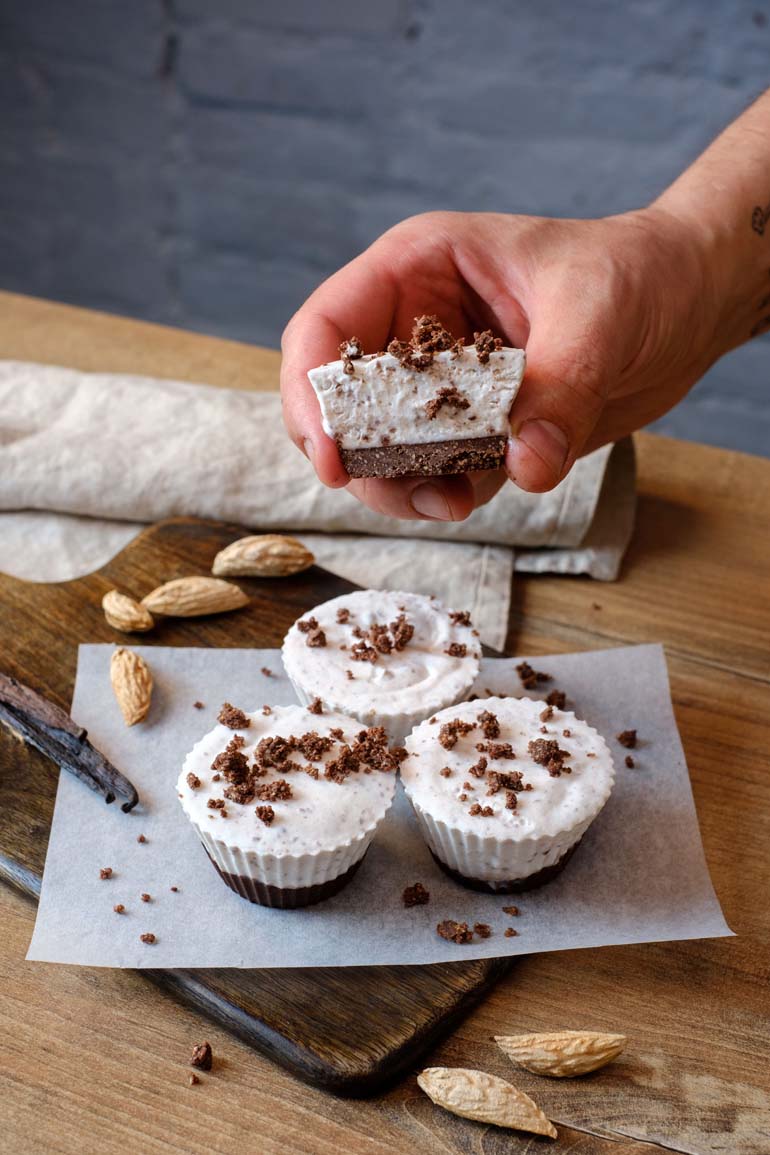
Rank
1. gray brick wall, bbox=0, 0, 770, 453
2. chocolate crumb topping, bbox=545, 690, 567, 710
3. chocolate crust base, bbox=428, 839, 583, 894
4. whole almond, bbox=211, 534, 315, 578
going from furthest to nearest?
gray brick wall, bbox=0, 0, 770, 453, whole almond, bbox=211, 534, 315, 578, chocolate crumb topping, bbox=545, 690, 567, 710, chocolate crust base, bbox=428, 839, 583, 894

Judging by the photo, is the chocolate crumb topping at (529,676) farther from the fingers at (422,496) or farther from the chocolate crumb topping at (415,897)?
the chocolate crumb topping at (415,897)

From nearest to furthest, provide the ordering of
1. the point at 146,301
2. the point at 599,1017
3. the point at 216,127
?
the point at 599,1017 < the point at 216,127 < the point at 146,301

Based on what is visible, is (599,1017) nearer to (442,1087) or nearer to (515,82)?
(442,1087)

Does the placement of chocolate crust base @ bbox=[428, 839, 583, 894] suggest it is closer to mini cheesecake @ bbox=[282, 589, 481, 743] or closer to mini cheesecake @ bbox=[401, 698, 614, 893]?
mini cheesecake @ bbox=[401, 698, 614, 893]

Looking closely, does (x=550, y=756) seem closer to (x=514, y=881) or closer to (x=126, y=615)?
(x=514, y=881)

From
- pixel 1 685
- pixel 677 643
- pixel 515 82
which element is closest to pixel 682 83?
pixel 515 82

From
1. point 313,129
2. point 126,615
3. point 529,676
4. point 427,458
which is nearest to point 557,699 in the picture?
point 529,676

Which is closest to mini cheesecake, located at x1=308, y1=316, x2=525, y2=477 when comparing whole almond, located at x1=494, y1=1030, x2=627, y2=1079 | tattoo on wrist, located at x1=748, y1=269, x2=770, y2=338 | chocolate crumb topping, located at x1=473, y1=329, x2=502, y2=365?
chocolate crumb topping, located at x1=473, y1=329, x2=502, y2=365

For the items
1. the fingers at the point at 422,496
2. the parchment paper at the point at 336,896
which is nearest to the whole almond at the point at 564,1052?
the parchment paper at the point at 336,896
